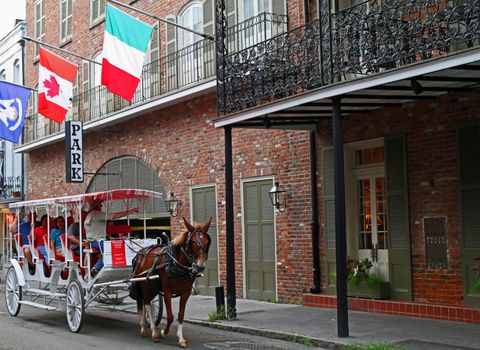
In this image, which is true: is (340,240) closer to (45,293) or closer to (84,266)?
(84,266)

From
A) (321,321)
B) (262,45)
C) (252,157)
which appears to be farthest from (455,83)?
(252,157)

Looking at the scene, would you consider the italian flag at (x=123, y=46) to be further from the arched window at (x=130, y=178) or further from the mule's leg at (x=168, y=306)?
the mule's leg at (x=168, y=306)

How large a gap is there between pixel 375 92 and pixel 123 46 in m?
6.93

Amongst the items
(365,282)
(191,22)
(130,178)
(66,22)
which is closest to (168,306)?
(365,282)

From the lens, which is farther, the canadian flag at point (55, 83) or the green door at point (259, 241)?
the canadian flag at point (55, 83)

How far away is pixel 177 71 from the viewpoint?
1869cm

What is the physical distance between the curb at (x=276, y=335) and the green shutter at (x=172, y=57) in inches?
298

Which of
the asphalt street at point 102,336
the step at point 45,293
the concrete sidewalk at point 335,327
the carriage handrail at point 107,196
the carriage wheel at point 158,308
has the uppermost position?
the carriage handrail at point 107,196

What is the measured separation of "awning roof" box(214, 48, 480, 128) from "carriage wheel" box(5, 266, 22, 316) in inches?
212

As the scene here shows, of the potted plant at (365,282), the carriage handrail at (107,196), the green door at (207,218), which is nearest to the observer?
the carriage handrail at (107,196)

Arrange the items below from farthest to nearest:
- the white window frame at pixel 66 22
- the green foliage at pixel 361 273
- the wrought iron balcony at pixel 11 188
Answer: the wrought iron balcony at pixel 11 188 < the white window frame at pixel 66 22 < the green foliage at pixel 361 273

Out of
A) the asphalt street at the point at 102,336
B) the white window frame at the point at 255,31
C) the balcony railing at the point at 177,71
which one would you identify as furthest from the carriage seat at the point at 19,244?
the white window frame at the point at 255,31

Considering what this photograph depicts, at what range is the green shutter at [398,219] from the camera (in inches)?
504

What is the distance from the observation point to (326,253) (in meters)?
14.5
